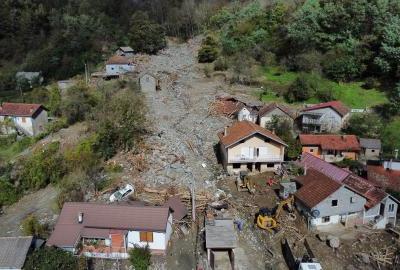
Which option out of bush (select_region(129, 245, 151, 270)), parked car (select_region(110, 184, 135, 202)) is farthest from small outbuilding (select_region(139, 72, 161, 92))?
bush (select_region(129, 245, 151, 270))

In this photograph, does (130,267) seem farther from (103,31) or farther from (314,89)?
(103,31)

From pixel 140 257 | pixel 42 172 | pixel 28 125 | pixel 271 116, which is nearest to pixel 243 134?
pixel 271 116

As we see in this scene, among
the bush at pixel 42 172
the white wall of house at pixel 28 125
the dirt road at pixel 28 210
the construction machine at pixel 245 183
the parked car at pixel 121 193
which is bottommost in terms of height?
the white wall of house at pixel 28 125

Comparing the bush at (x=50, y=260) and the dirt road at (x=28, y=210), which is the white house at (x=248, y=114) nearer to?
the dirt road at (x=28, y=210)

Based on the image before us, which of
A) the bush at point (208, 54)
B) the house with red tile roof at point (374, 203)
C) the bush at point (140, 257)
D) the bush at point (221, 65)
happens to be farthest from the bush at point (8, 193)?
the bush at point (208, 54)

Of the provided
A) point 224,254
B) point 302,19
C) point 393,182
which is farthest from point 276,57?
point 224,254

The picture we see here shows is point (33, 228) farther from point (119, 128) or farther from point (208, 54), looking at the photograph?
point (208, 54)

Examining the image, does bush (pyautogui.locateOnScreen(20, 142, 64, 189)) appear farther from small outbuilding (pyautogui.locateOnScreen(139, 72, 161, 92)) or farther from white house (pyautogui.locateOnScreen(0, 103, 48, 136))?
small outbuilding (pyautogui.locateOnScreen(139, 72, 161, 92))
